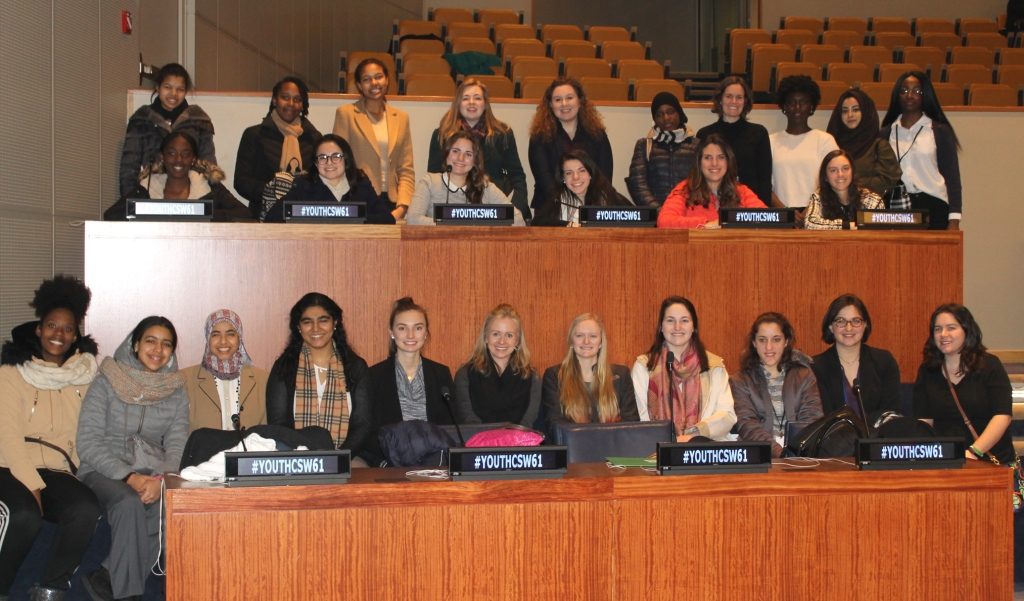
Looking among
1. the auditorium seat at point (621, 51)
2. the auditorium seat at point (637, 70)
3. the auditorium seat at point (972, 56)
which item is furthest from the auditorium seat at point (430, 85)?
the auditorium seat at point (972, 56)

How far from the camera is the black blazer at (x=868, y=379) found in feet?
13.4

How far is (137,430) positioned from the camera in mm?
3613

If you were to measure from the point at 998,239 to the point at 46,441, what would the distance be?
221 inches

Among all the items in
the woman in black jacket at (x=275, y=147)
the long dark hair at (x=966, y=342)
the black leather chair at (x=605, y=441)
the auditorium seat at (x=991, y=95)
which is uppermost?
the auditorium seat at (x=991, y=95)

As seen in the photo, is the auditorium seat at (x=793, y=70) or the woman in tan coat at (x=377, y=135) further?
the auditorium seat at (x=793, y=70)

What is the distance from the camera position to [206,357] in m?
3.79

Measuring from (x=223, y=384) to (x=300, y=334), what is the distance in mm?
324

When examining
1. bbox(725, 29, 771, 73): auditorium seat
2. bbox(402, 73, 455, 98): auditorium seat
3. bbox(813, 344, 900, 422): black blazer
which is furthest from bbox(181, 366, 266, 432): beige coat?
bbox(725, 29, 771, 73): auditorium seat

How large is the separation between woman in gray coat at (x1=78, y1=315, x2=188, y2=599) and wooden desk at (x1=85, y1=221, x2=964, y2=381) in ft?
0.98

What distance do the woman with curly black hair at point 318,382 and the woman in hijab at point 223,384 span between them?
0.24ft

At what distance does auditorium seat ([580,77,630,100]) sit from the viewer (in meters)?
7.51

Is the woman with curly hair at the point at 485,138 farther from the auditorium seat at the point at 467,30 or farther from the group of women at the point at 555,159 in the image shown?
the auditorium seat at the point at 467,30

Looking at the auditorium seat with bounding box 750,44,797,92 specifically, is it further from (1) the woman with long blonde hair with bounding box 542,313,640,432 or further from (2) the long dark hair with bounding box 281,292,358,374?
(2) the long dark hair with bounding box 281,292,358,374

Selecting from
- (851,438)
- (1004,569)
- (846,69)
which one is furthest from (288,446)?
(846,69)
